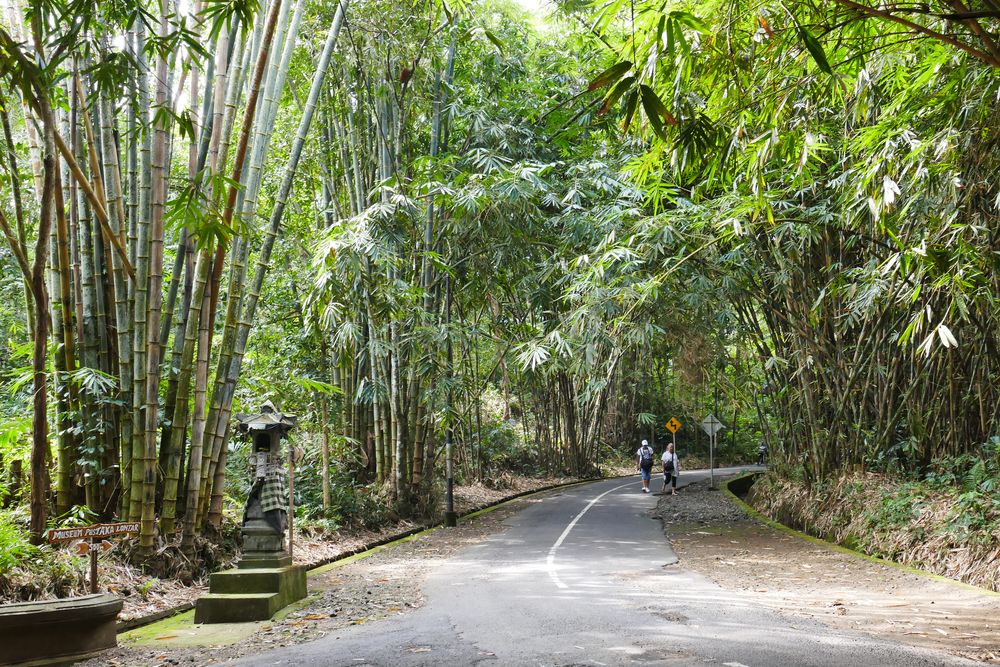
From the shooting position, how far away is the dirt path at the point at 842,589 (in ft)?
16.4

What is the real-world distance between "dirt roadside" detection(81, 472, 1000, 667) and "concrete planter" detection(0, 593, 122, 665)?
5.8 inches

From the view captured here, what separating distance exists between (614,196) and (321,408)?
537 centimetres

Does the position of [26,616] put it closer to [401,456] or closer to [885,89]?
[401,456]

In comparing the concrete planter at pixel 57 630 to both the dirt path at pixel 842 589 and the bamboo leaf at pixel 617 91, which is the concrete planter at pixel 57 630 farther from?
the dirt path at pixel 842 589

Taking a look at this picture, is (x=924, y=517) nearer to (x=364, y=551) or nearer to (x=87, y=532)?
(x=364, y=551)

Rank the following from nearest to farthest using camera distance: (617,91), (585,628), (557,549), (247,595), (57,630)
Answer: (617,91) < (57,630) < (585,628) < (247,595) < (557,549)

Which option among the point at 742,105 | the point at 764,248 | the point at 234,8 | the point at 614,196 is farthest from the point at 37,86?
the point at 614,196

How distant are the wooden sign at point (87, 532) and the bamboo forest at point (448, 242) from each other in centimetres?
35

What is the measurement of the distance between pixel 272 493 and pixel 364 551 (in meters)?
3.51

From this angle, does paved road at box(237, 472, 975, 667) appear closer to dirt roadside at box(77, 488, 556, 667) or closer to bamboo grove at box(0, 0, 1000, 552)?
dirt roadside at box(77, 488, 556, 667)

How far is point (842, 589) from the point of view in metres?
6.74

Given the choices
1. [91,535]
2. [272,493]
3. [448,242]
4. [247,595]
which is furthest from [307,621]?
[448,242]

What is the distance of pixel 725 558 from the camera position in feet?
28.8

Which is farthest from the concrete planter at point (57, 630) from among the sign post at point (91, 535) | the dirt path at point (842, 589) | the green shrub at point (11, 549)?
the dirt path at point (842, 589)
